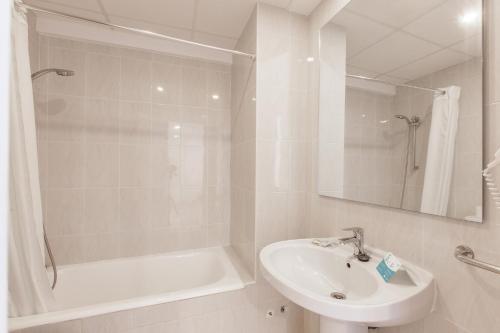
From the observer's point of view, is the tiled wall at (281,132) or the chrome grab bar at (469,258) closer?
the chrome grab bar at (469,258)

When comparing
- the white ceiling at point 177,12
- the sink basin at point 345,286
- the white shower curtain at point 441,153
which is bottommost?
the sink basin at point 345,286

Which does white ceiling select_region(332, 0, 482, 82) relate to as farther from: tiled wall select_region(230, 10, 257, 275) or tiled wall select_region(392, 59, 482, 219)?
tiled wall select_region(230, 10, 257, 275)

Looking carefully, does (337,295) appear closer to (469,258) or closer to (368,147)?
(469,258)

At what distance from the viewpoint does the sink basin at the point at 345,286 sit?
25.7 inches

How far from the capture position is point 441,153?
0.76 meters

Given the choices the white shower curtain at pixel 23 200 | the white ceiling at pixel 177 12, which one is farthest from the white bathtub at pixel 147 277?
the white ceiling at pixel 177 12

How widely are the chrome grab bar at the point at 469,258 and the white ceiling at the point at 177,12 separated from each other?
4.62 ft

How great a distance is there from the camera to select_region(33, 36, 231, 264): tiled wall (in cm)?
157

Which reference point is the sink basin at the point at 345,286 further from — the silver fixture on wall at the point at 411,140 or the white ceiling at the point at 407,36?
the white ceiling at the point at 407,36

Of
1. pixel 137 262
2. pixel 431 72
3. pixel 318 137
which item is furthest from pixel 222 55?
pixel 137 262

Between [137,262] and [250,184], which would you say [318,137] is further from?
[137,262]

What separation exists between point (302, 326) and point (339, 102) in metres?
1.35

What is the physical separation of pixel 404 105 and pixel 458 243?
53cm

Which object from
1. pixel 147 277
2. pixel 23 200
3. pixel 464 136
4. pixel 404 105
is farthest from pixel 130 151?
pixel 464 136
